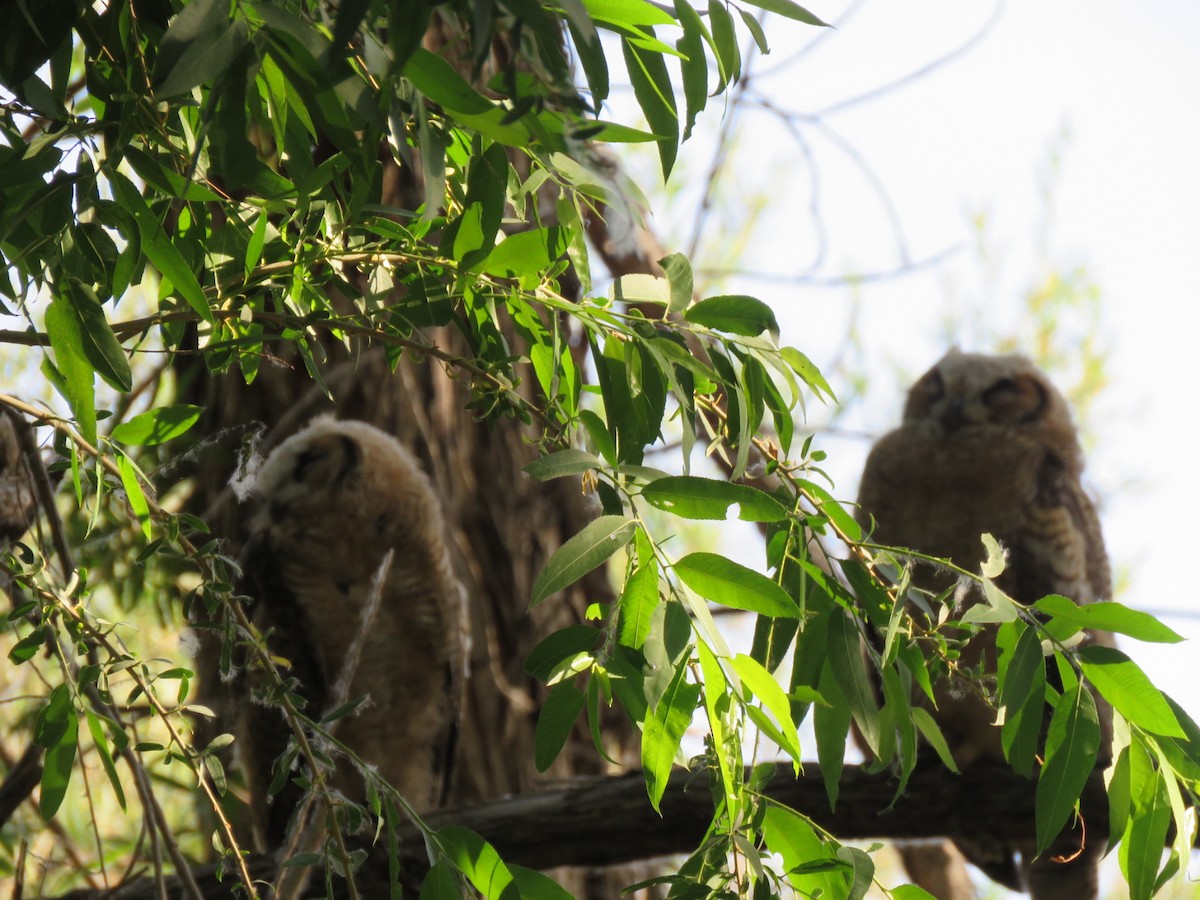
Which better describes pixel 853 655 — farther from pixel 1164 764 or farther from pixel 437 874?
pixel 437 874

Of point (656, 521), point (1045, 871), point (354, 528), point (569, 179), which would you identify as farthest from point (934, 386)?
point (569, 179)

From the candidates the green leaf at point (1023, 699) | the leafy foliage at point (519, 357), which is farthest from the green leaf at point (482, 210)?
the green leaf at point (1023, 699)

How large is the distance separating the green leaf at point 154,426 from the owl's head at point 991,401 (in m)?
2.42

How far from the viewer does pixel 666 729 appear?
0.79 m

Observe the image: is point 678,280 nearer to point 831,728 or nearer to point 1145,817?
point 831,728

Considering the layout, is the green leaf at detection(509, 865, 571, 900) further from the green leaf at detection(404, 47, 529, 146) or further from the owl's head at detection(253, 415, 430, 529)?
the owl's head at detection(253, 415, 430, 529)

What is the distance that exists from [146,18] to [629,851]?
1517mm

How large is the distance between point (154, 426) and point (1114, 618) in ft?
2.67

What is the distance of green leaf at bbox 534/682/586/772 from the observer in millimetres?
849

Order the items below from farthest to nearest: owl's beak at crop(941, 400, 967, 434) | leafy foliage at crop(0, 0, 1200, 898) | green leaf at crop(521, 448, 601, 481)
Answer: owl's beak at crop(941, 400, 967, 434) < green leaf at crop(521, 448, 601, 481) < leafy foliage at crop(0, 0, 1200, 898)

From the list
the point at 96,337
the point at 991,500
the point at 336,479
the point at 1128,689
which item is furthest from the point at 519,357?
the point at 991,500

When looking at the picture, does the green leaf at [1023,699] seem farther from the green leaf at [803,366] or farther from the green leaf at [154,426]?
the green leaf at [154,426]

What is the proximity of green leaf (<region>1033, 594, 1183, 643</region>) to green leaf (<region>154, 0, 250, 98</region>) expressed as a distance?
695 millimetres

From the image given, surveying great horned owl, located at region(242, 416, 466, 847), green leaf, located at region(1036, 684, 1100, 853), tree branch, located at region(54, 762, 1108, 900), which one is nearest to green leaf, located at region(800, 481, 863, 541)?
green leaf, located at region(1036, 684, 1100, 853)
